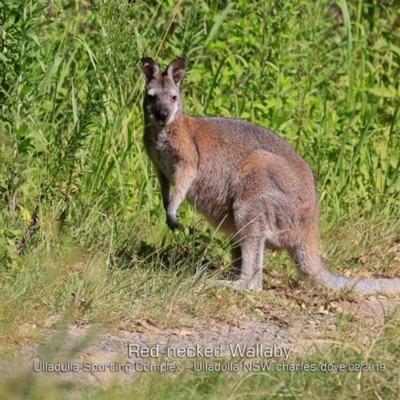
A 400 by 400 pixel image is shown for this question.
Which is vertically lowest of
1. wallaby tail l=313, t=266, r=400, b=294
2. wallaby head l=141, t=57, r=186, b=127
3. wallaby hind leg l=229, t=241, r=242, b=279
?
wallaby hind leg l=229, t=241, r=242, b=279

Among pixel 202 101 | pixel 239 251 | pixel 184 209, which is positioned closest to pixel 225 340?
pixel 239 251

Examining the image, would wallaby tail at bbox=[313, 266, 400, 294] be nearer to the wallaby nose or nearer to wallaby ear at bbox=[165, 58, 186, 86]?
the wallaby nose

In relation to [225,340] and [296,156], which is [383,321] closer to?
[225,340]

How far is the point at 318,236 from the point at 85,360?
96.5 inches

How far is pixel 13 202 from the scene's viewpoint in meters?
6.51

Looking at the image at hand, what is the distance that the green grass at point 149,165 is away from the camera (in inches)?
224

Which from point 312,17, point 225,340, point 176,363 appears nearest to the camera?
point 176,363

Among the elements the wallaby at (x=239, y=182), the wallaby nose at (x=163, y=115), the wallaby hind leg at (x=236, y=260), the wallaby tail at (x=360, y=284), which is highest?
the wallaby nose at (x=163, y=115)

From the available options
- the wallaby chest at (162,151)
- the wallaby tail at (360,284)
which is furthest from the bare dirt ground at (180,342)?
the wallaby chest at (162,151)

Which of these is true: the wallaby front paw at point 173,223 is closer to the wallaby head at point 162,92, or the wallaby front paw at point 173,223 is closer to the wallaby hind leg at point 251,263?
the wallaby hind leg at point 251,263

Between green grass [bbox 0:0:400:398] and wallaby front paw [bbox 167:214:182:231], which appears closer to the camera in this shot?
green grass [bbox 0:0:400:398]

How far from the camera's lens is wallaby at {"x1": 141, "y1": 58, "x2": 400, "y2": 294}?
21.9ft

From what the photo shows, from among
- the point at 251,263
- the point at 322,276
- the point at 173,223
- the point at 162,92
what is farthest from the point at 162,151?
the point at 322,276

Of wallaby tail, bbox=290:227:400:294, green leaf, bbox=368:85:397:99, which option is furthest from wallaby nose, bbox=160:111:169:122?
green leaf, bbox=368:85:397:99
